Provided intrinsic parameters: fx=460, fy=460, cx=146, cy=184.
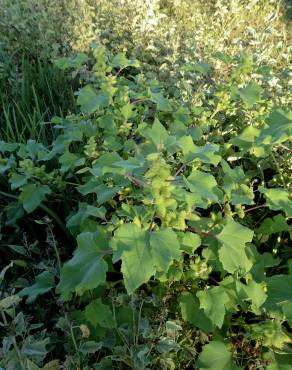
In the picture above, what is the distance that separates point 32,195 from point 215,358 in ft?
3.01

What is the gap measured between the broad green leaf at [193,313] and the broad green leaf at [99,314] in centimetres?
24

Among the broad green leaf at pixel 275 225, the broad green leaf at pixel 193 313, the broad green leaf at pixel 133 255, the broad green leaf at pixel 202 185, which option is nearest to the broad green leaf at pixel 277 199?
the broad green leaf at pixel 275 225

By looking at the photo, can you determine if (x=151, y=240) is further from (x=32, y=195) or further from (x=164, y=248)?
(x=32, y=195)

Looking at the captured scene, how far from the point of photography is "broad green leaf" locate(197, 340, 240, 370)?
1413 mm

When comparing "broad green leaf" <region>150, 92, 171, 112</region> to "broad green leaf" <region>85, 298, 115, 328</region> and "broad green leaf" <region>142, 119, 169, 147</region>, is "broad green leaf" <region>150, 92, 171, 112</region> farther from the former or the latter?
A: "broad green leaf" <region>85, 298, 115, 328</region>

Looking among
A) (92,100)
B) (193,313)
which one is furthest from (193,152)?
(92,100)

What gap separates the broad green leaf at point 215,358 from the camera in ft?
4.64

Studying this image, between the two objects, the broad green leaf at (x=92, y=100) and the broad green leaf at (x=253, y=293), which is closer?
the broad green leaf at (x=253, y=293)

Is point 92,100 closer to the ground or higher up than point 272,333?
higher up

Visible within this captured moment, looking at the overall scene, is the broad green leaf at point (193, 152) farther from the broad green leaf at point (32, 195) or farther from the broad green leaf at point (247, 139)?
the broad green leaf at point (32, 195)

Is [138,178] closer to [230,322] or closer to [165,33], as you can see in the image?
[230,322]

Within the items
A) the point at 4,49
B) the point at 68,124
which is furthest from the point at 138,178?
the point at 4,49

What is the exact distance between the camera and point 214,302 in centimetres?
142

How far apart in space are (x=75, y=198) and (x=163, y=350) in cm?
98
